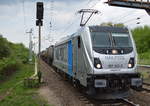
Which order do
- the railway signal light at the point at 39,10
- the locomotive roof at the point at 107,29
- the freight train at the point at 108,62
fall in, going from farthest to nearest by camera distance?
1. the railway signal light at the point at 39,10
2. the locomotive roof at the point at 107,29
3. the freight train at the point at 108,62

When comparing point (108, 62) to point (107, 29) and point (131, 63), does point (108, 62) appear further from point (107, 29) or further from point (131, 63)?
point (107, 29)

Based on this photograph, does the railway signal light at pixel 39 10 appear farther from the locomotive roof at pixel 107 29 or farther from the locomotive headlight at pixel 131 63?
the locomotive headlight at pixel 131 63

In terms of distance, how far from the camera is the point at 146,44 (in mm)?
68500

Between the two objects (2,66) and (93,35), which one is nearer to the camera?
(93,35)

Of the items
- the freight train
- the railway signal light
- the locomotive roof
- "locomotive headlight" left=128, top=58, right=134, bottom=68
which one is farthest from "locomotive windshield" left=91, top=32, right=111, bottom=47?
the railway signal light

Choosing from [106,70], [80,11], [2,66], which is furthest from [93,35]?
[2,66]

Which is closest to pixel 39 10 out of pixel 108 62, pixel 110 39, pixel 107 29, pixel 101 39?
pixel 107 29

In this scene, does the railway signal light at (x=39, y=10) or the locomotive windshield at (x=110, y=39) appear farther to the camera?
the railway signal light at (x=39, y=10)

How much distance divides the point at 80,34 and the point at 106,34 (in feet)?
3.92

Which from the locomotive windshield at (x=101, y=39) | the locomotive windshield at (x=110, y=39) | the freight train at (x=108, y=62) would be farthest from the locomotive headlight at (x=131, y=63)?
the locomotive windshield at (x=101, y=39)

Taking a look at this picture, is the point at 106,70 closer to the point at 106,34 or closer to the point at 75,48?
the point at 106,34

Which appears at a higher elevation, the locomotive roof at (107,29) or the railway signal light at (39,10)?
the railway signal light at (39,10)

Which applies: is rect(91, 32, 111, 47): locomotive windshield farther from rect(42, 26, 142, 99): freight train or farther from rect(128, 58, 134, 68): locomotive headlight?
rect(128, 58, 134, 68): locomotive headlight

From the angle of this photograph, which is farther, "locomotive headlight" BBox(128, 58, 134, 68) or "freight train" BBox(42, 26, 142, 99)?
"locomotive headlight" BBox(128, 58, 134, 68)
